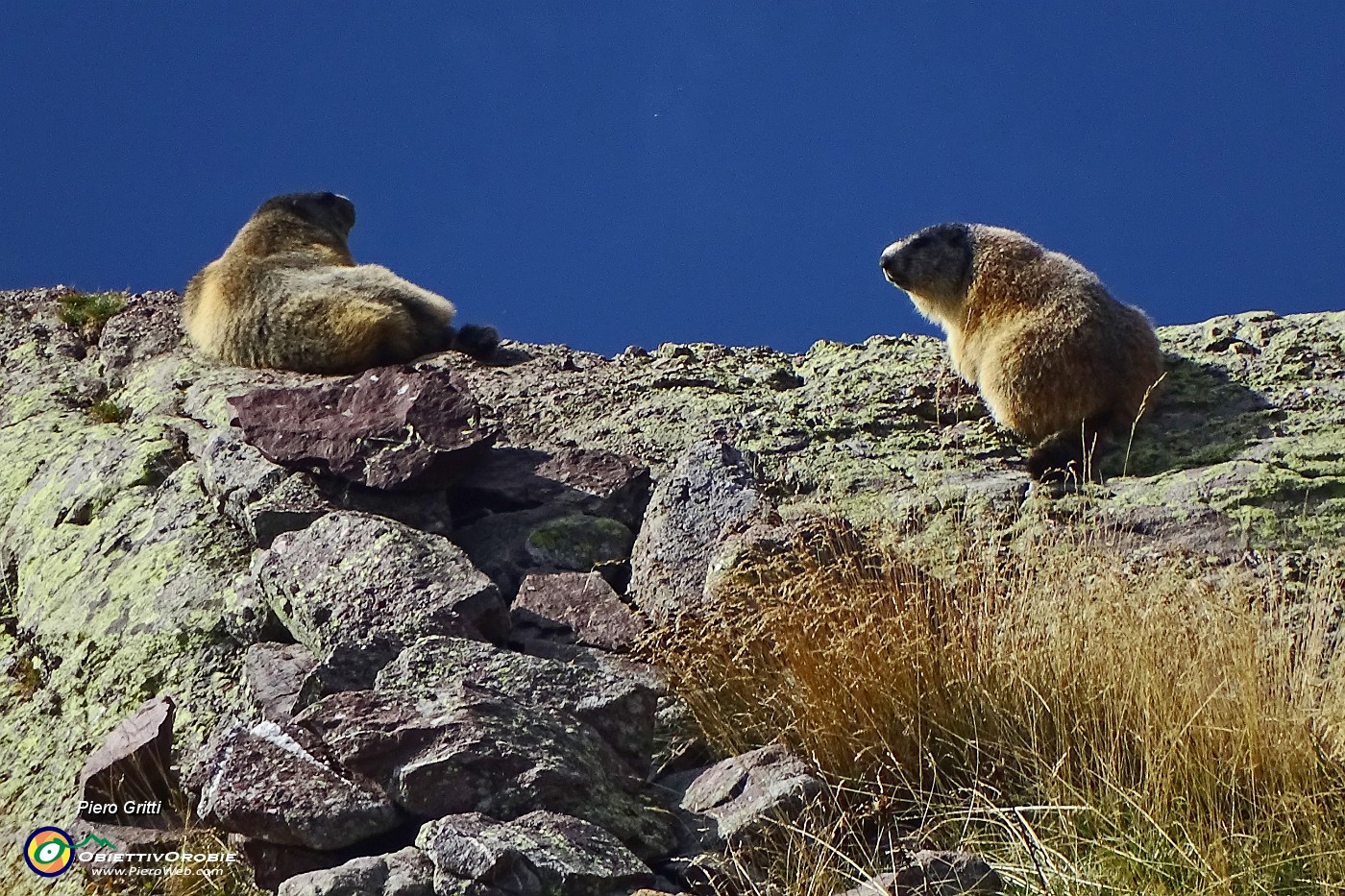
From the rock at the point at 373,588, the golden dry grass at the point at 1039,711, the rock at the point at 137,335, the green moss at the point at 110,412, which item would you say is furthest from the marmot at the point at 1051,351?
the rock at the point at 137,335

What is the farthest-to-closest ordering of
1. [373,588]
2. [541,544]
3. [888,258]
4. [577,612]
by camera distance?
[888,258] < [541,544] < [577,612] < [373,588]

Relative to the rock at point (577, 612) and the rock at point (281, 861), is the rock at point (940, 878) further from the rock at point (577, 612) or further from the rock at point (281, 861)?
the rock at point (577, 612)

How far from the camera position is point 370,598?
6969 mm

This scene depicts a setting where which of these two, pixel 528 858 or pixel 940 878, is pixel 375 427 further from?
pixel 940 878

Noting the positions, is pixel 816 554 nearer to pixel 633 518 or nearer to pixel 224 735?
pixel 633 518

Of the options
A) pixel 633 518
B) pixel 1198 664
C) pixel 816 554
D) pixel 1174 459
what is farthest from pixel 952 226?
pixel 1198 664

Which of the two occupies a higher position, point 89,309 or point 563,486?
point 89,309

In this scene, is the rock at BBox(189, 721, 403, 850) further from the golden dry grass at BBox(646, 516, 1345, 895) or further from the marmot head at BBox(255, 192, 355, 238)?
the marmot head at BBox(255, 192, 355, 238)

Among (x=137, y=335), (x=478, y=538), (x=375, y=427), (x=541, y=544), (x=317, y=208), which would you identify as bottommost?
(x=541, y=544)

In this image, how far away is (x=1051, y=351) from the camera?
955cm

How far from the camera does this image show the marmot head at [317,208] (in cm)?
1360

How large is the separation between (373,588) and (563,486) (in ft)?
6.56

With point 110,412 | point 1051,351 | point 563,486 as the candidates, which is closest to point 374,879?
point 563,486

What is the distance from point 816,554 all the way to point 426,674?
6.53 ft
